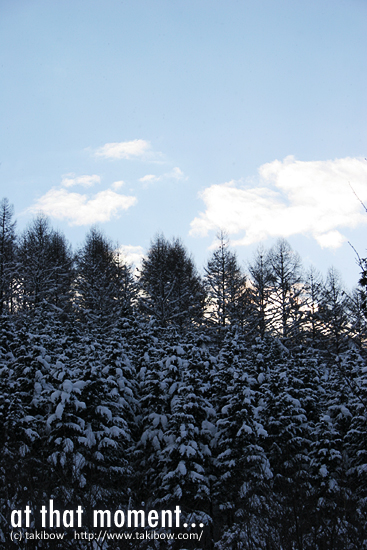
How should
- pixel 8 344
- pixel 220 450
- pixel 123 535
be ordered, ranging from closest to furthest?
pixel 123 535 < pixel 220 450 < pixel 8 344

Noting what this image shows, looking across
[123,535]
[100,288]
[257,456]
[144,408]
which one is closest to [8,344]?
[144,408]

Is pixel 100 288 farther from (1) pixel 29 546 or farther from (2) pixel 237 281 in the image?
(1) pixel 29 546

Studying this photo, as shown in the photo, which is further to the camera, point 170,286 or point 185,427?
point 170,286

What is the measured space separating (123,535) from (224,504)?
9743 millimetres

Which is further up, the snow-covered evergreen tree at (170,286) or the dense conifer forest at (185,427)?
the snow-covered evergreen tree at (170,286)

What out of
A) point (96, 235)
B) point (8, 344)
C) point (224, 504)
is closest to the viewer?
point (224, 504)

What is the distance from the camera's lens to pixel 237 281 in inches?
1399

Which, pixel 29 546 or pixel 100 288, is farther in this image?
pixel 100 288

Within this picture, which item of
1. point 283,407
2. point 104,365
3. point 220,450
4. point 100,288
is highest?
point 100,288

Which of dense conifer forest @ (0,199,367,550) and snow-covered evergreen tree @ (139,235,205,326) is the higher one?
snow-covered evergreen tree @ (139,235,205,326)

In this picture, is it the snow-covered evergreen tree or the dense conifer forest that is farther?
the snow-covered evergreen tree

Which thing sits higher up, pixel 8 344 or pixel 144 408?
→ pixel 8 344

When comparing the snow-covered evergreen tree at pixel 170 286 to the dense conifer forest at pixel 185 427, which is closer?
the dense conifer forest at pixel 185 427

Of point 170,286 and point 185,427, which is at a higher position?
point 170,286
